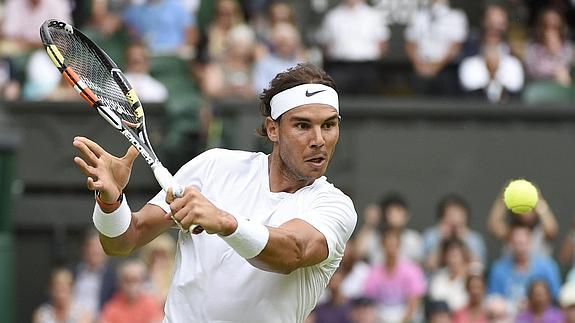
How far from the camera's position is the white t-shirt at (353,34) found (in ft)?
42.1

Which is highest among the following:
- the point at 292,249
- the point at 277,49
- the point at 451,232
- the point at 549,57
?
the point at 549,57

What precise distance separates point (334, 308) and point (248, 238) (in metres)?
5.62

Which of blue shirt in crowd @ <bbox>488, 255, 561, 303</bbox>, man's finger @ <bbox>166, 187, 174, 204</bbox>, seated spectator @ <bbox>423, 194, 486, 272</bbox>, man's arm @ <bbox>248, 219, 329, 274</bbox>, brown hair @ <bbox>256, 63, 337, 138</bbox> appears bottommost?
man's arm @ <bbox>248, 219, 329, 274</bbox>

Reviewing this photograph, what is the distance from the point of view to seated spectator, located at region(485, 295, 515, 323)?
1021 centimetres

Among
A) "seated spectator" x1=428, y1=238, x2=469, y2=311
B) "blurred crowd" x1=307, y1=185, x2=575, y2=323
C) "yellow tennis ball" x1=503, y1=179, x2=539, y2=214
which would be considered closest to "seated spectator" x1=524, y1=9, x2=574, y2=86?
"blurred crowd" x1=307, y1=185, x2=575, y2=323

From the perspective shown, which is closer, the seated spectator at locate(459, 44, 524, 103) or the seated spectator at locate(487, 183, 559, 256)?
the seated spectator at locate(487, 183, 559, 256)

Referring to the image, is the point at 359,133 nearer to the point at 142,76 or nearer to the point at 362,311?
the point at 142,76

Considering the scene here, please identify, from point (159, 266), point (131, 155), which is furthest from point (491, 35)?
point (131, 155)

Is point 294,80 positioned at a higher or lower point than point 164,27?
lower

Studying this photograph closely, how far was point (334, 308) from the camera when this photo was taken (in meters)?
10.5

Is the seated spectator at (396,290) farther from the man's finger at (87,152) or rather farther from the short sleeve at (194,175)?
the man's finger at (87,152)

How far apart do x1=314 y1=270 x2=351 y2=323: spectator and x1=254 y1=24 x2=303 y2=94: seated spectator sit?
2.44m

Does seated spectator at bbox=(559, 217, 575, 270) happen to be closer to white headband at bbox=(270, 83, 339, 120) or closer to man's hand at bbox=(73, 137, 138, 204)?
white headband at bbox=(270, 83, 339, 120)

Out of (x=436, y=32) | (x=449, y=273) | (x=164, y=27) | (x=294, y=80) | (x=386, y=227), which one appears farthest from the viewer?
(x=164, y=27)
